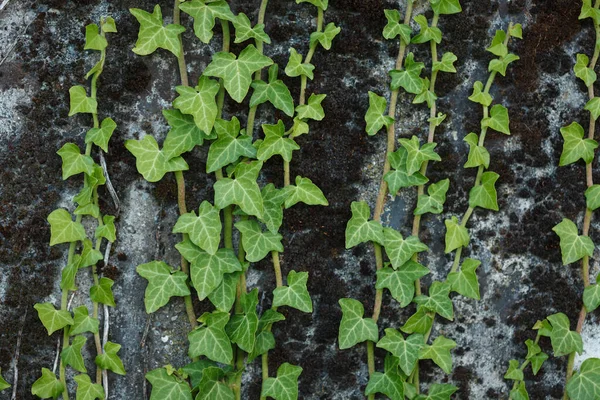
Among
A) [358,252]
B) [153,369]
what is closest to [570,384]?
[358,252]

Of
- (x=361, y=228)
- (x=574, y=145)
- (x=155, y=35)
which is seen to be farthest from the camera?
(x=574, y=145)

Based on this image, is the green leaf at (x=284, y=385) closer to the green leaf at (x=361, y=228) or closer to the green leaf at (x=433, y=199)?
the green leaf at (x=361, y=228)

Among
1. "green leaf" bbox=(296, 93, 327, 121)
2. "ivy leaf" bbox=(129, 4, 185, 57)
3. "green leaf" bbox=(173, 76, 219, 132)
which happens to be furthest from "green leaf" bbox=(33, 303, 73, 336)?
"green leaf" bbox=(296, 93, 327, 121)

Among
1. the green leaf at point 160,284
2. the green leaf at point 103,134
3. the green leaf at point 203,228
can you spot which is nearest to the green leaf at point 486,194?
the green leaf at point 203,228

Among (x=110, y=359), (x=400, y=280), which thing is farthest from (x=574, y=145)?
(x=110, y=359)

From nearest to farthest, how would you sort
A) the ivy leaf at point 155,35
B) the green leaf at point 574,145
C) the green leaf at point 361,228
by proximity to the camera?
the ivy leaf at point 155,35 → the green leaf at point 361,228 → the green leaf at point 574,145

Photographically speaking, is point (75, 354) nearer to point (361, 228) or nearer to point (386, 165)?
point (361, 228)
